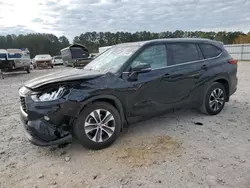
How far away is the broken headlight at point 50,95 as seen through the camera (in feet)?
10.3

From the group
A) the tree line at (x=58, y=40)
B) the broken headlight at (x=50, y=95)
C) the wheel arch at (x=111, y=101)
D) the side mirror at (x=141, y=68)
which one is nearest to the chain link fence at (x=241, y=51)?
the tree line at (x=58, y=40)

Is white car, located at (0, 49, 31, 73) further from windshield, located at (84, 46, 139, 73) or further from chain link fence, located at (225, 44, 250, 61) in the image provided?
chain link fence, located at (225, 44, 250, 61)

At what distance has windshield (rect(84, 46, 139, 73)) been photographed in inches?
150

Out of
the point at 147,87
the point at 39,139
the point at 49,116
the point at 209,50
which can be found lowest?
the point at 39,139

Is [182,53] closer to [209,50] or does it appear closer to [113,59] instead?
[209,50]

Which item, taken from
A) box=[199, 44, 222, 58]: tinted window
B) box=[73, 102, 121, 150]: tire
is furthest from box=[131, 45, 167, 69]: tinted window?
box=[199, 44, 222, 58]: tinted window

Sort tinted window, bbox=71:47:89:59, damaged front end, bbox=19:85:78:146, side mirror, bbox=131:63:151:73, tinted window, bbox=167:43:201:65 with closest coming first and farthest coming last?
1. damaged front end, bbox=19:85:78:146
2. side mirror, bbox=131:63:151:73
3. tinted window, bbox=167:43:201:65
4. tinted window, bbox=71:47:89:59

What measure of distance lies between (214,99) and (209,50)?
1.06 meters

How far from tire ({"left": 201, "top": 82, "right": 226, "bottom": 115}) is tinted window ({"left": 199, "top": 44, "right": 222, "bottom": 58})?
2.06 ft

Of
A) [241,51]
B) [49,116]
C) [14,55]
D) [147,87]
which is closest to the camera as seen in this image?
[49,116]

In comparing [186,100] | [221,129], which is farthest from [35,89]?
[221,129]

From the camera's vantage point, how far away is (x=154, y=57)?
4020 mm

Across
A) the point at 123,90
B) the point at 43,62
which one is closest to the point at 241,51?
the point at 43,62

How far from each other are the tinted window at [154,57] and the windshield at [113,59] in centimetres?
17
